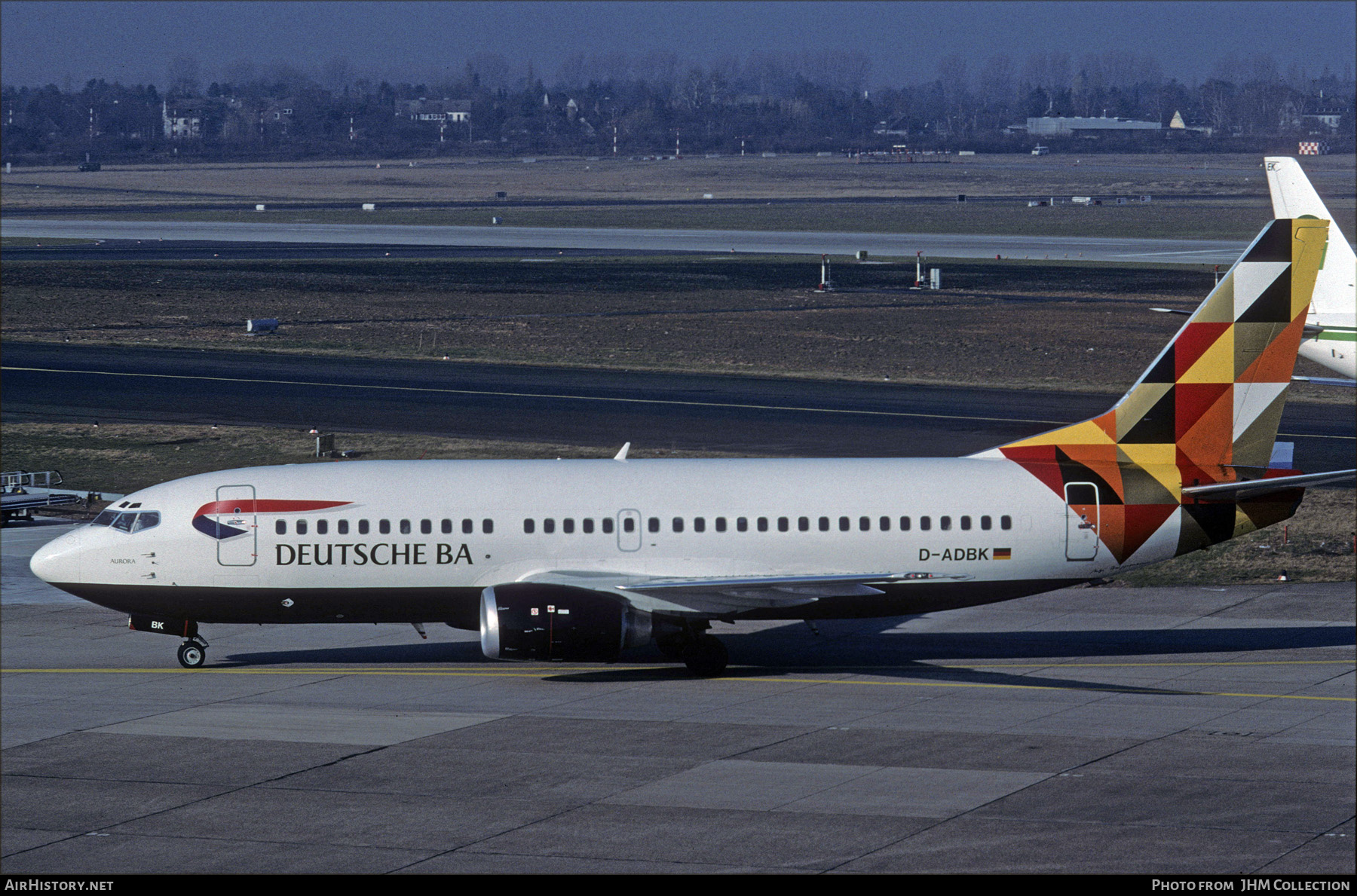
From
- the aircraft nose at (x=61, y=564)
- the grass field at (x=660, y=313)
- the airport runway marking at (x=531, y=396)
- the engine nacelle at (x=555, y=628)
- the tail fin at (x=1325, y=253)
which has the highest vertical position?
the tail fin at (x=1325, y=253)

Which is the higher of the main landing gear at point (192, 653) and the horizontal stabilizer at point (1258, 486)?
the horizontal stabilizer at point (1258, 486)

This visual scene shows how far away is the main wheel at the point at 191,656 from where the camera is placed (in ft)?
108

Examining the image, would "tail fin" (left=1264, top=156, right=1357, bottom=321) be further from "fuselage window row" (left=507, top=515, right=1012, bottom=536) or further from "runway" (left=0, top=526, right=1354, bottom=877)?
"fuselage window row" (left=507, top=515, right=1012, bottom=536)

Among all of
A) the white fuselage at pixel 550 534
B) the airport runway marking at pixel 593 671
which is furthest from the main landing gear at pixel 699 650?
the white fuselage at pixel 550 534

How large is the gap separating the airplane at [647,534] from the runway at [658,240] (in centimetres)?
9294

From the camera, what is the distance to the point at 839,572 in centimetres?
3200

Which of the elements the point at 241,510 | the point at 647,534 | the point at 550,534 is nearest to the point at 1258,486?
the point at 647,534

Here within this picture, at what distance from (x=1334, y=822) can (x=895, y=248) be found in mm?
116742

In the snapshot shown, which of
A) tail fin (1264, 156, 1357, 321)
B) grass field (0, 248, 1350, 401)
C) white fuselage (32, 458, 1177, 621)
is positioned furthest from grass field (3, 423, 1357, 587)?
grass field (0, 248, 1350, 401)

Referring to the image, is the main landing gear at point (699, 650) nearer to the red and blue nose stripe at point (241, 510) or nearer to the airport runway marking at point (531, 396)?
the red and blue nose stripe at point (241, 510)

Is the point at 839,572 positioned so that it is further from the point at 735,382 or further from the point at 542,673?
the point at 735,382

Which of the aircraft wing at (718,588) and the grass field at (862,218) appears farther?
the grass field at (862,218)

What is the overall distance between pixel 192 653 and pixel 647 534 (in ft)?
31.7

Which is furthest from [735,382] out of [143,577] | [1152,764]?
[1152,764]
